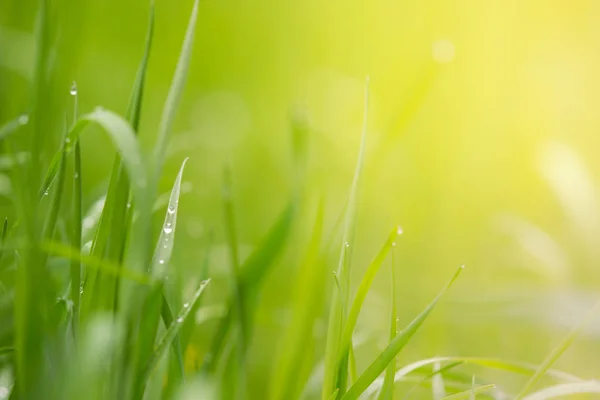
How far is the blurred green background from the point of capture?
1.14m

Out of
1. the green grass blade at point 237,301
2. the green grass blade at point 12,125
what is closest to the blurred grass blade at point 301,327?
the green grass blade at point 237,301

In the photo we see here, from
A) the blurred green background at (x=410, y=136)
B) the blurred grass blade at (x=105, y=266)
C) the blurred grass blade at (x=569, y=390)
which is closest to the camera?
the blurred grass blade at (x=105, y=266)

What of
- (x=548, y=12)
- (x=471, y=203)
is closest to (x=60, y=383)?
A: (x=471, y=203)

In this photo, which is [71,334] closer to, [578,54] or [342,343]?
[342,343]

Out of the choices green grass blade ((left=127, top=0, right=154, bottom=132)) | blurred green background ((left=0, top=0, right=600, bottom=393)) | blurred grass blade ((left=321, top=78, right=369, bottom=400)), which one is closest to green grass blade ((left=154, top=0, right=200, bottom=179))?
green grass blade ((left=127, top=0, right=154, bottom=132))

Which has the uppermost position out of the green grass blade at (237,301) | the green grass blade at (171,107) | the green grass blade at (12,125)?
the green grass blade at (171,107)

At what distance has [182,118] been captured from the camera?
173cm

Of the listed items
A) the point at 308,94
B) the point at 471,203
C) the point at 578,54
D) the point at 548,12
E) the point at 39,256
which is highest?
the point at 548,12

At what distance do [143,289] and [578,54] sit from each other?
1.95 meters

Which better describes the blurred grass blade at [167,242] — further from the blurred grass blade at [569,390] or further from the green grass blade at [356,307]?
the blurred grass blade at [569,390]

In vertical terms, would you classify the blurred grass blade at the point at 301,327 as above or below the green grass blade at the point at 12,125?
below

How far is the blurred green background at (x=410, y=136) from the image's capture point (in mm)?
1137

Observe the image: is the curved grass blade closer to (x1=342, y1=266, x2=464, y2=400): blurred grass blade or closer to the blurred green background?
(x1=342, y1=266, x2=464, y2=400): blurred grass blade

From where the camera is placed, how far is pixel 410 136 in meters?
2.06
